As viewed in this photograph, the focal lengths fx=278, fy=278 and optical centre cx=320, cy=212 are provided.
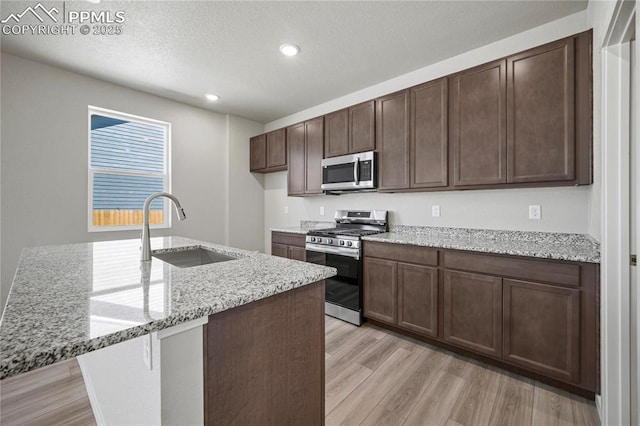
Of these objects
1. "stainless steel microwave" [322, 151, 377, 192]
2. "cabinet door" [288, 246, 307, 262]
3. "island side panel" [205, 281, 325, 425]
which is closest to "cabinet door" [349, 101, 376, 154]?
"stainless steel microwave" [322, 151, 377, 192]

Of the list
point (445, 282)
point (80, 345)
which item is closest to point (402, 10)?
point (445, 282)

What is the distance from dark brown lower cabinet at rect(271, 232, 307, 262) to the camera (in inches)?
140

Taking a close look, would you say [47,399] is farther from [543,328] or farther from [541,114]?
[541,114]

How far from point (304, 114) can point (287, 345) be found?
150 inches

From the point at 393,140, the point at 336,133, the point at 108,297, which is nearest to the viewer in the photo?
the point at 108,297

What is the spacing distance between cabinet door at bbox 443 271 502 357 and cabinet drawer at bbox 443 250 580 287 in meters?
0.07

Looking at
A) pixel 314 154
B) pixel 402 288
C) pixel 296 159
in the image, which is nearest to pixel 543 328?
pixel 402 288

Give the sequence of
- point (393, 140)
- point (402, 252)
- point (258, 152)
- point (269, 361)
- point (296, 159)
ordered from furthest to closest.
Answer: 1. point (258, 152)
2. point (296, 159)
3. point (393, 140)
4. point (402, 252)
5. point (269, 361)

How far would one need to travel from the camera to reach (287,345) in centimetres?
110

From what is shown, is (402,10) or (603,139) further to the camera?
(402,10)

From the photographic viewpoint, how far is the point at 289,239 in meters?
3.72

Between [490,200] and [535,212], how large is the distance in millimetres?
348

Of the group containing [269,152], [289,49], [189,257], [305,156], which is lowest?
[189,257]

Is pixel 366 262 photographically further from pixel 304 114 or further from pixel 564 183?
pixel 304 114
